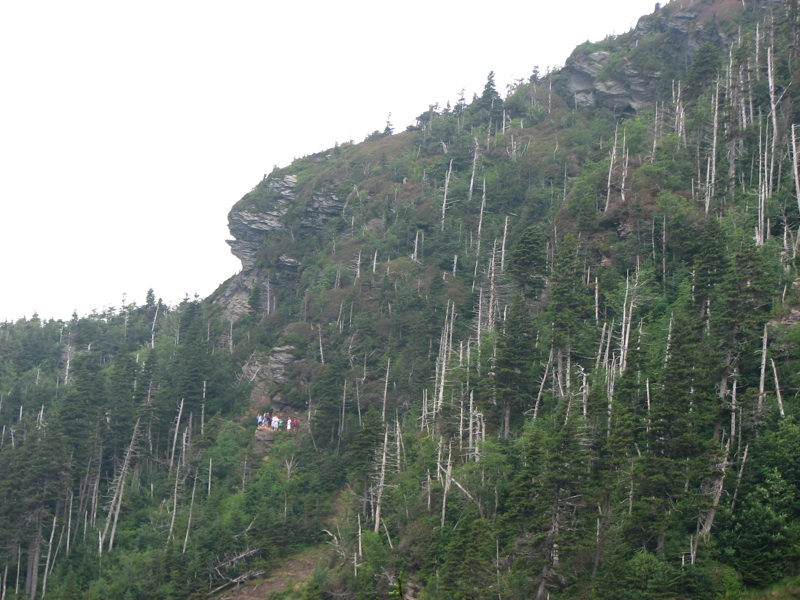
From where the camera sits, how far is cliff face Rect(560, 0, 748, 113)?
94.8 metres

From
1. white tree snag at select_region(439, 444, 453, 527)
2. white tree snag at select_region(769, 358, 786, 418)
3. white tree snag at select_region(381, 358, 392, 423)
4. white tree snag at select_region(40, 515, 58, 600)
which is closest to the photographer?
white tree snag at select_region(769, 358, 786, 418)

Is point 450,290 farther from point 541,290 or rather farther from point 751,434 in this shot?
point 751,434

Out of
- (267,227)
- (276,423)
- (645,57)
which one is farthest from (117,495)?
(645,57)

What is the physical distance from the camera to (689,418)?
113 feet

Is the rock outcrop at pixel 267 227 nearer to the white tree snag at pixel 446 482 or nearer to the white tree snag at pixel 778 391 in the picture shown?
the white tree snag at pixel 446 482

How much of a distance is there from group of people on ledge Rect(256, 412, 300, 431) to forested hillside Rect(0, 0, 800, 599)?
102cm

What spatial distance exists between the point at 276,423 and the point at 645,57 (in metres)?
69.1

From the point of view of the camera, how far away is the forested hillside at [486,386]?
34.7m

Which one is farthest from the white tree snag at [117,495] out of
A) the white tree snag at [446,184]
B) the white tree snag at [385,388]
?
the white tree snag at [446,184]

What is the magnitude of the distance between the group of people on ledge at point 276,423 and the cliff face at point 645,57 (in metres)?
59.2

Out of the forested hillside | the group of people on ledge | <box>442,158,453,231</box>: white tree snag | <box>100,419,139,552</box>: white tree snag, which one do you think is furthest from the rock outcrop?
<box>100,419,139,552</box>: white tree snag

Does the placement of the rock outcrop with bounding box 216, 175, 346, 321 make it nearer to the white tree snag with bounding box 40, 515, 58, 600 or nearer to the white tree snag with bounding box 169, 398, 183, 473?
the white tree snag with bounding box 169, 398, 183, 473

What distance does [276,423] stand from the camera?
64.3 meters

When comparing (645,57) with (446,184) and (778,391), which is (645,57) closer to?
(446,184)
